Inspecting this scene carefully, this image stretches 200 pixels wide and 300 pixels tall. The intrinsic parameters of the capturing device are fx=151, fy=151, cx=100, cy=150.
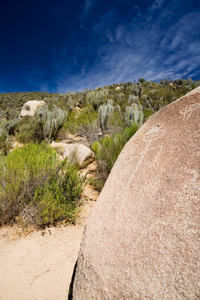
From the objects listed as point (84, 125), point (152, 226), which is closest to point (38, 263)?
point (152, 226)

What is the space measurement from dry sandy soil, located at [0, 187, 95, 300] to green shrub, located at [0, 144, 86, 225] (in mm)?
206

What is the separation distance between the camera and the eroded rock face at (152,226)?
2.88ft

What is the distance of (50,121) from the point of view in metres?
8.27

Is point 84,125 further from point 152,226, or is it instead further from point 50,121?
point 152,226

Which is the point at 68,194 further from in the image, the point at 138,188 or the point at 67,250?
the point at 138,188

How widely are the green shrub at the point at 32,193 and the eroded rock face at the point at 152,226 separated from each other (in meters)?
1.15

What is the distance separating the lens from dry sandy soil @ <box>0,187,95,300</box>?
153 centimetres

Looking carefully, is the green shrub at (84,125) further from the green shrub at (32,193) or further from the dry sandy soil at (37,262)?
the dry sandy soil at (37,262)

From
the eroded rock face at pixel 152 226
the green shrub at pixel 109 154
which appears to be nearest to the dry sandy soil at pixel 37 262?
the eroded rock face at pixel 152 226

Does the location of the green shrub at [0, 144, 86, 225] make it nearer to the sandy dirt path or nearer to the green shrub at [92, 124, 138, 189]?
the sandy dirt path

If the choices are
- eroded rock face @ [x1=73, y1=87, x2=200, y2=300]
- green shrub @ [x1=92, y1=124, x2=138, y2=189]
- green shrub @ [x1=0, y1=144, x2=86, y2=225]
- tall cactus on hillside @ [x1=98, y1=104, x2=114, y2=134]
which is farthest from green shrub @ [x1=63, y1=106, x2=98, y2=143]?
eroded rock face @ [x1=73, y1=87, x2=200, y2=300]

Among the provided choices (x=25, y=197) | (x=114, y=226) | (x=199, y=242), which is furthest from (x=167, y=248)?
(x=25, y=197)

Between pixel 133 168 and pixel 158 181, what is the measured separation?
357mm

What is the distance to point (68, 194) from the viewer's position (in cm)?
278
